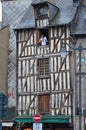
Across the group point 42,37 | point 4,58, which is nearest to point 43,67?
point 42,37

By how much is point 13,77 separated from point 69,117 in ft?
19.5

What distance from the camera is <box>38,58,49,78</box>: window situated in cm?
2872

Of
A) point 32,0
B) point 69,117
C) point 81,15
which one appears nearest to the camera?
point 69,117

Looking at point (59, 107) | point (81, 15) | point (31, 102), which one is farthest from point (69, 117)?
point (81, 15)

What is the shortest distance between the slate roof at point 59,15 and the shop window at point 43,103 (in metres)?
4.63

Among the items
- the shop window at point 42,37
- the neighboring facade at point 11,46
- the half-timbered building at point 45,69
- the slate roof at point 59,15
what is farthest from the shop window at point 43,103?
the slate roof at point 59,15

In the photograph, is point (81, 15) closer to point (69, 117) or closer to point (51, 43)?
point (51, 43)

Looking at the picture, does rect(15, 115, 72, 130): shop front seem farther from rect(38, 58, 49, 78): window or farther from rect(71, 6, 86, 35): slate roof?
rect(71, 6, 86, 35): slate roof

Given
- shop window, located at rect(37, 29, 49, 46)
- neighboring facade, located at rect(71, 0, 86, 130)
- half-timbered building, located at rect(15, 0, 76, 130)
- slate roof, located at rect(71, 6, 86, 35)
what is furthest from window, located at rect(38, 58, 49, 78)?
slate roof, located at rect(71, 6, 86, 35)

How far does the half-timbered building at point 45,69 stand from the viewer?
27844mm

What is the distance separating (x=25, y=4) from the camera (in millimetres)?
33406

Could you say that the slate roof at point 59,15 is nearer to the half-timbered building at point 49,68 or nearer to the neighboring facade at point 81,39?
the half-timbered building at point 49,68

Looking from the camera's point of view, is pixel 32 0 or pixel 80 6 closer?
pixel 80 6

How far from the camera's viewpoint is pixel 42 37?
1148 inches
